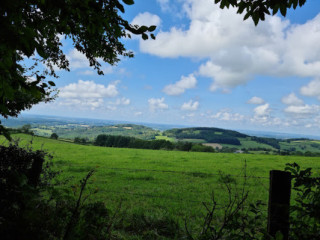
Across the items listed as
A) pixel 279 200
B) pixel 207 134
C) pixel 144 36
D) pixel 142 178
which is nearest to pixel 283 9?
pixel 144 36

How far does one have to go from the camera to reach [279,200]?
10.4 feet

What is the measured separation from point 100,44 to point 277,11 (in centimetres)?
624

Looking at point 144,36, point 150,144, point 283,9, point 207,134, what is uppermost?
point 283,9

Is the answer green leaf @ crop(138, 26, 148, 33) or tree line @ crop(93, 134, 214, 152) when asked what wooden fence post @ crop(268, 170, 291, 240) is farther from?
tree line @ crop(93, 134, 214, 152)

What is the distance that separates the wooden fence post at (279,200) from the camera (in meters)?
3.08

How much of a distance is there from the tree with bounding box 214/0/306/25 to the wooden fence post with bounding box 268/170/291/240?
7.83ft

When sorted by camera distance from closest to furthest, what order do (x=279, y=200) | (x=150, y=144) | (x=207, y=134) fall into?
1. (x=279, y=200)
2. (x=150, y=144)
3. (x=207, y=134)

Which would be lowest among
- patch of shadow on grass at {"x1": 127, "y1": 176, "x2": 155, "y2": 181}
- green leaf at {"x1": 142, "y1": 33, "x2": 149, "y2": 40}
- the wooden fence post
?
patch of shadow on grass at {"x1": 127, "y1": 176, "x2": 155, "y2": 181}

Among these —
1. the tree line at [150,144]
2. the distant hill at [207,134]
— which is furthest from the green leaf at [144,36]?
the distant hill at [207,134]

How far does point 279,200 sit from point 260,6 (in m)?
2.92

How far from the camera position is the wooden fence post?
10.1ft

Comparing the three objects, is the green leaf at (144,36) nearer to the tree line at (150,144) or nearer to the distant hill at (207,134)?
the tree line at (150,144)

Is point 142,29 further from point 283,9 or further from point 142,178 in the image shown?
point 142,178

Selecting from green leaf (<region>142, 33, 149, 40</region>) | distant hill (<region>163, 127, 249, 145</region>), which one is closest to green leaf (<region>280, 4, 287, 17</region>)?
green leaf (<region>142, 33, 149, 40</region>)
